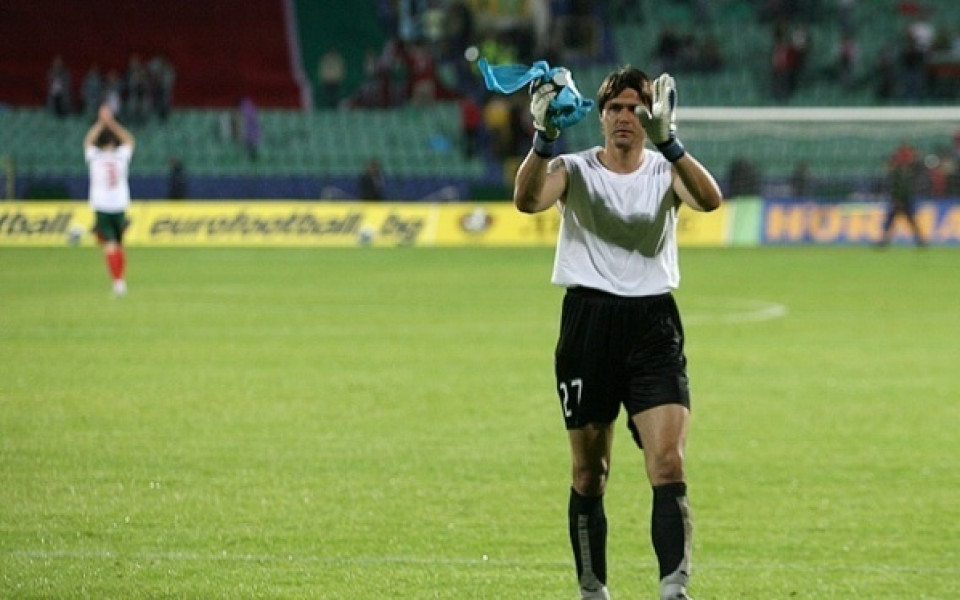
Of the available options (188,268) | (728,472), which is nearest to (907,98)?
(188,268)

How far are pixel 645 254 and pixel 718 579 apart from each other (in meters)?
1.74

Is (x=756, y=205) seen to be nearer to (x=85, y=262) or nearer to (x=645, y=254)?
(x=85, y=262)

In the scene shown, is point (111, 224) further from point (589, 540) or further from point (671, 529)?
point (671, 529)

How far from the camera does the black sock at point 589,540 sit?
7.64 m

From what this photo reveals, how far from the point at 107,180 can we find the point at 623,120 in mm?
Result: 19205

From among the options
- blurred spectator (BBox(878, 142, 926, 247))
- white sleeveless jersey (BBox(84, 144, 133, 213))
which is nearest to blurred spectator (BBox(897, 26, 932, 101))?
blurred spectator (BBox(878, 142, 926, 247))

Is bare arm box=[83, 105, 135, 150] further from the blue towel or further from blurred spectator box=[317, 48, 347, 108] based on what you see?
blurred spectator box=[317, 48, 347, 108]

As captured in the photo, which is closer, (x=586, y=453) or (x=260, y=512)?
(x=586, y=453)

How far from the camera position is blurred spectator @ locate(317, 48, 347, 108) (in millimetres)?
52562

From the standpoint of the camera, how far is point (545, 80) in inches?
281

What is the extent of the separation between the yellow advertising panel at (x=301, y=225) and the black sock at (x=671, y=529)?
32.2 m

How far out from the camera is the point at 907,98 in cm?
4966

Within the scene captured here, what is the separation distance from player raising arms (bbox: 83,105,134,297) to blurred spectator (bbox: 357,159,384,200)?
17411mm

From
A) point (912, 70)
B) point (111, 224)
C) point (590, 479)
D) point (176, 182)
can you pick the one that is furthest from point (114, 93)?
point (590, 479)
